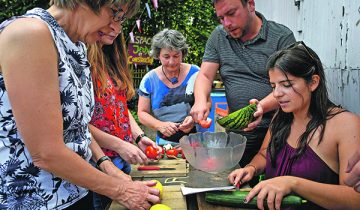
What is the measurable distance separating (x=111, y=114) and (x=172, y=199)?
772mm

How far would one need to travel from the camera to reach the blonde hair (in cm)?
240

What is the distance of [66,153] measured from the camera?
146cm

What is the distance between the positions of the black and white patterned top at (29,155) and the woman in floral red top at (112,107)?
0.70m

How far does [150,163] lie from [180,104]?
4.44 feet

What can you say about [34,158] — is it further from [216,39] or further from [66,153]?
[216,39]

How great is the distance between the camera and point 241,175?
2.19 metres

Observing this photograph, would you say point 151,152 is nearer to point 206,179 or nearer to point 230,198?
point 206,179

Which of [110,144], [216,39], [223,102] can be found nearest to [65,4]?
[110,144]

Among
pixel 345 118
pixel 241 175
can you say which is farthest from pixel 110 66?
pixel 345 118

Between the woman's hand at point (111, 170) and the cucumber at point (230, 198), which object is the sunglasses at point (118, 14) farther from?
the cucumber at point (230, 198)

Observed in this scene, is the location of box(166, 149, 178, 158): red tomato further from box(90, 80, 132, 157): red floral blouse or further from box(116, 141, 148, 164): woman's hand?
box(116, 141, 148, 164): woman's hand

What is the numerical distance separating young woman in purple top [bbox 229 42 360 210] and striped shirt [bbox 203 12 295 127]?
1.91 ft

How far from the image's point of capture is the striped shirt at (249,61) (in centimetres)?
293

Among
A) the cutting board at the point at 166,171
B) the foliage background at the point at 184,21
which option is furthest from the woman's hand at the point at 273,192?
the foliage background at the point at 184,21
